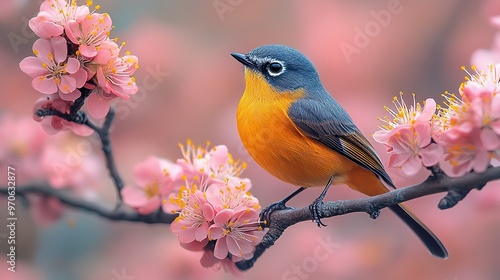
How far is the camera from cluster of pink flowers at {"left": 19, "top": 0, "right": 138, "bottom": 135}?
7.00ft

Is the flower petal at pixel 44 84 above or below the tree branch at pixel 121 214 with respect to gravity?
above

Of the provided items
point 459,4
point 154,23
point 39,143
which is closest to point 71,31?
point 39,143

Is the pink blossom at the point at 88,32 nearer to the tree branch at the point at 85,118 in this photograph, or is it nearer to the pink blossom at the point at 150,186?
the tree branch at the point at 85,118

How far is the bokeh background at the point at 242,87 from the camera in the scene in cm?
386

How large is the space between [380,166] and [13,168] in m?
1.82

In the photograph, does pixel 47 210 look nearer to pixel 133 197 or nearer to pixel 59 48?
pixel 133 197

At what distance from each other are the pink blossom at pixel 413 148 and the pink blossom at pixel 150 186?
100 cm

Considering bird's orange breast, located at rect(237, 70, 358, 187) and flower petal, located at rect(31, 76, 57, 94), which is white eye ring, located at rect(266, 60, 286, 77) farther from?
flower petal, located at rect(31, 76, 57, 94)

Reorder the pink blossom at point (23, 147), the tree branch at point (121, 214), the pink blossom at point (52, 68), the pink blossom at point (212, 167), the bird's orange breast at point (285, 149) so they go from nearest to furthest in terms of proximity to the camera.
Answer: the pink blossom at point (52, 68) < the pink blossom at point (212, 167) < the tree branch at point (121, 214) < the bird's orange breast at point (285, 149) < the pink blossom at point (23, 147)

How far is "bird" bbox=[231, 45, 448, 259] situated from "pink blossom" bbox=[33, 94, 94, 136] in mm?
789

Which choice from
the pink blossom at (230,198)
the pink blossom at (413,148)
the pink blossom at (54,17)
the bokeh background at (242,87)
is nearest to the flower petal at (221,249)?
the pink blossom at (230,198)

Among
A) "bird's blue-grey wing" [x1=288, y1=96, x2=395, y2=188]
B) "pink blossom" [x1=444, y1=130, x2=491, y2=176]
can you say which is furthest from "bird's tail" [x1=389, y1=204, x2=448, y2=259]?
"pink blossom" [x1=444, y1=130, x2=491, y2=176]

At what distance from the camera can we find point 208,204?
7.63 ft

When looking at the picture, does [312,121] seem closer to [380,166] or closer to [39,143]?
[380,166]
